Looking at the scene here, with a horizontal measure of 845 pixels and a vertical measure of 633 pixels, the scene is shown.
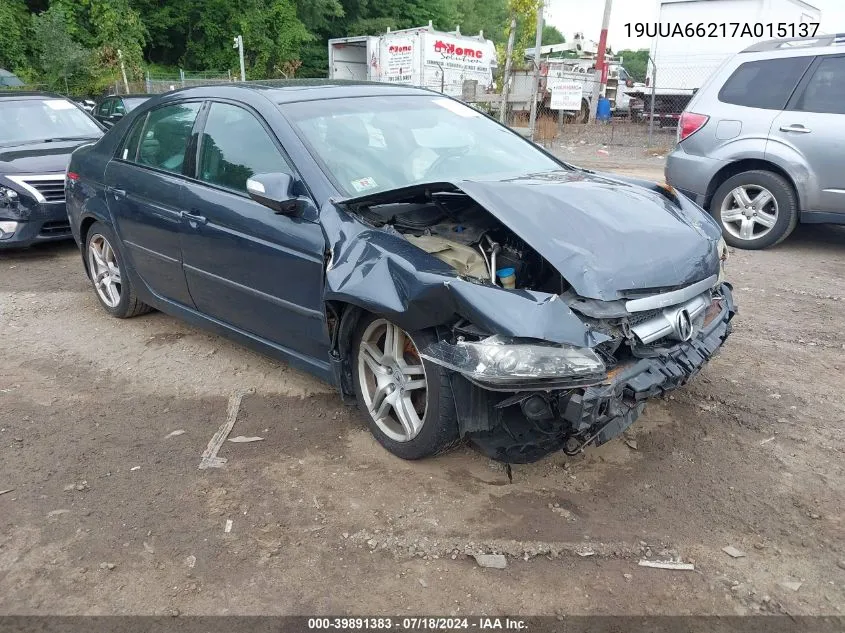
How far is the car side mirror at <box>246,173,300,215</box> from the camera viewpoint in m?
3.32

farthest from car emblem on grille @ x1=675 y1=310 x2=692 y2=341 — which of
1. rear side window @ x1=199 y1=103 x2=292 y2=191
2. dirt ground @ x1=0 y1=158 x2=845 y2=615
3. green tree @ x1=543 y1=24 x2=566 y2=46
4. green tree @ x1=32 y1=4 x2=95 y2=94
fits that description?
green tree @ x1=543 y1=24 x2=566 y2=46

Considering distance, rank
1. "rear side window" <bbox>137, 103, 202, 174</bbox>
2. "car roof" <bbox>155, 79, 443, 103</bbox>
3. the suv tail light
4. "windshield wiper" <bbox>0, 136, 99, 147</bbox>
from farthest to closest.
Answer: "windshield wiper" <bbox>0, 136, 99, 147</bbox> < the suv tail light < "rear side window" <bbox>137, 103, 202, 174</bbox> < "car roof" <bbox>155, 79, 443, 103</bbox>

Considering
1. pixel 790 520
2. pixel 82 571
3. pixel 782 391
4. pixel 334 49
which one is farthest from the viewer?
pixel 334 49

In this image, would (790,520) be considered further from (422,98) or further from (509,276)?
(422,98)

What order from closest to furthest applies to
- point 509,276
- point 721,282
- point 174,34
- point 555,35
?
point 509,276
point 721,282
point 174,34
point 555,35

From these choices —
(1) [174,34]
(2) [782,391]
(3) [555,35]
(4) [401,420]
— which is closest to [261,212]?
(4) [401,420]

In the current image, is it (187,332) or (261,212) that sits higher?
(261,212)

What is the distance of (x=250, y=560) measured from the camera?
8.86 ft

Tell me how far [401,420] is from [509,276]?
0.84 meters

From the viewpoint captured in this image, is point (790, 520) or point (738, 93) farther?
point (738, 93)

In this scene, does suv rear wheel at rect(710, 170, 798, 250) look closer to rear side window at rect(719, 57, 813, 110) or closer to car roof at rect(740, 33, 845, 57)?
rear side window at rect(719, 57, 813, 110)

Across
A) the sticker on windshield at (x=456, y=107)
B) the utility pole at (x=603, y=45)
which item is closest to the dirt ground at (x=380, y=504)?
the sticker on windshield at (x=456, y=107)

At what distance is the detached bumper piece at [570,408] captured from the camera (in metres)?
2.64

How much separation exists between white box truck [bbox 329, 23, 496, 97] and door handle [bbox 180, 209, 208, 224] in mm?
21022
